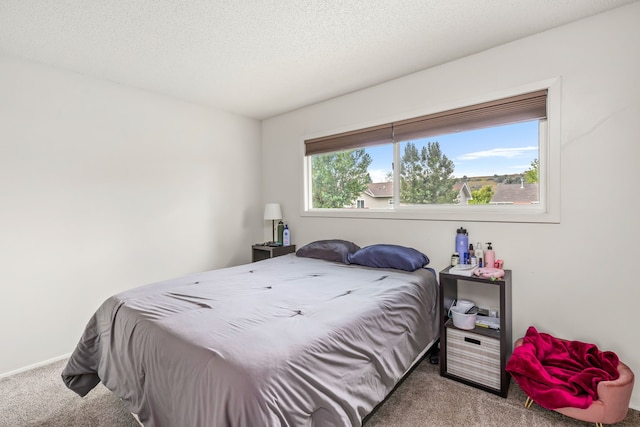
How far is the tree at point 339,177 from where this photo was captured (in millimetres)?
3424

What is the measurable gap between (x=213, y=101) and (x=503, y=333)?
349 cm

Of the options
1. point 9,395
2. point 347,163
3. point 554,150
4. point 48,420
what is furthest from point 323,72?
point 9,395

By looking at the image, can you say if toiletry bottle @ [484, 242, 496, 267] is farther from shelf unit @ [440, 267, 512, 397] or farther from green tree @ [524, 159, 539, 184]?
green tree @ [524, 159, 539, 184]

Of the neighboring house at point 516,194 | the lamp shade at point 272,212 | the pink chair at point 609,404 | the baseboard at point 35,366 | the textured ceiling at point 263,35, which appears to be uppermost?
the textured ceiling at point 263,35

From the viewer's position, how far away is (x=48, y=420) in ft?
6.14

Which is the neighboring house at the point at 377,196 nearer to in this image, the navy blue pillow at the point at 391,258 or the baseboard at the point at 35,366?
the navy blue pillow at the point at 391,258

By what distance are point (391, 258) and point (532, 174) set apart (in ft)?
4.10

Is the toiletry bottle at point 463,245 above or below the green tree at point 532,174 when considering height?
below

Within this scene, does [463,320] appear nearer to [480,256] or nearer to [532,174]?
[480,256]

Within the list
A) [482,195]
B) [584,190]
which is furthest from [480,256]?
[584,190]

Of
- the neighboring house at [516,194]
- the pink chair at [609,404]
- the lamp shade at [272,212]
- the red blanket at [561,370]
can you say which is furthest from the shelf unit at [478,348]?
the lamp shade at [272,212]

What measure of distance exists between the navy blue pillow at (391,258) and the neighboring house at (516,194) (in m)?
0.76

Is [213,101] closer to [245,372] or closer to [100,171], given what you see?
[100,171]

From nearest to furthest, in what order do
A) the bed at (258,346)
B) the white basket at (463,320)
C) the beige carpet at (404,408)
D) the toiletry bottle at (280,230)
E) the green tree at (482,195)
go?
the bed at (258,346), the beige carpet at (404,408), the white basket at (463,320), the green tree at (482,195), the toiletry bottle at (280,230)
